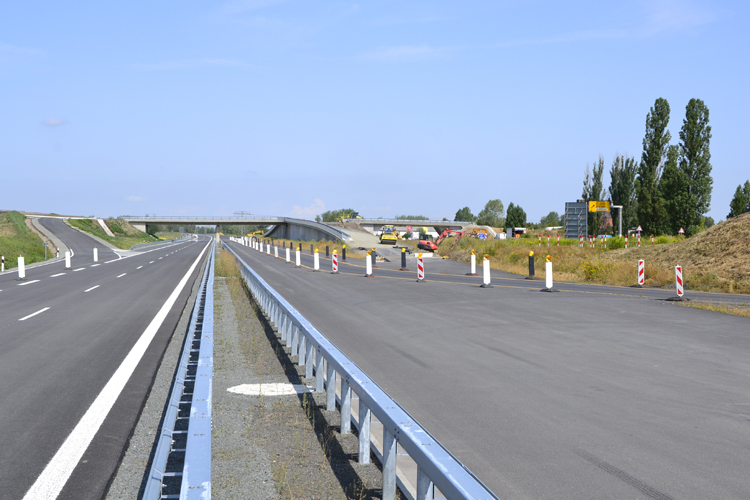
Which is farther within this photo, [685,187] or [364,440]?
→ [685,187]

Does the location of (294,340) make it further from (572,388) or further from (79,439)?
(572,388)

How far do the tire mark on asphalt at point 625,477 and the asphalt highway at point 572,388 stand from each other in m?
0.01

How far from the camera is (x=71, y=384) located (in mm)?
8188

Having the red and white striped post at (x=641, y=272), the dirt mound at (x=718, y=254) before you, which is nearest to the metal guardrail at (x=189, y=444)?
the red and white striped post at (x=641, y=272)

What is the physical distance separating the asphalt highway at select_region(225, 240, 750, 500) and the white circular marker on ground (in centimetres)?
113

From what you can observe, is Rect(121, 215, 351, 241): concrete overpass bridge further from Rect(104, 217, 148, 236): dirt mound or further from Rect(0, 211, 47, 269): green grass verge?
Rect(0, 211, 47, 269): green grass verge

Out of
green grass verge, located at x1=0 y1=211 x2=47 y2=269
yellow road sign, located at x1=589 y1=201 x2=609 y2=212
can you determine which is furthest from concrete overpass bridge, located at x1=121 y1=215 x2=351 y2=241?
yellow road sign, located at x1=589 y1=201 x2=609 y2=212

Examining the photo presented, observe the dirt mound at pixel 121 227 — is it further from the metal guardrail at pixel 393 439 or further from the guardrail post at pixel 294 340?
the metal guardrail at pixel 393 439

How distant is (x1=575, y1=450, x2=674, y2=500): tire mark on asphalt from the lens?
452 centimetres

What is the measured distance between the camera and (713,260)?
26.2m

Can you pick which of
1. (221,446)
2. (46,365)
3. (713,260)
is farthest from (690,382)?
(713,260)

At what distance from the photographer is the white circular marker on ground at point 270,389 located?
7395mm

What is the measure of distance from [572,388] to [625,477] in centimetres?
307

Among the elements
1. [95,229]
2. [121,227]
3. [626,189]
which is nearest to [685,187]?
[626,189]
